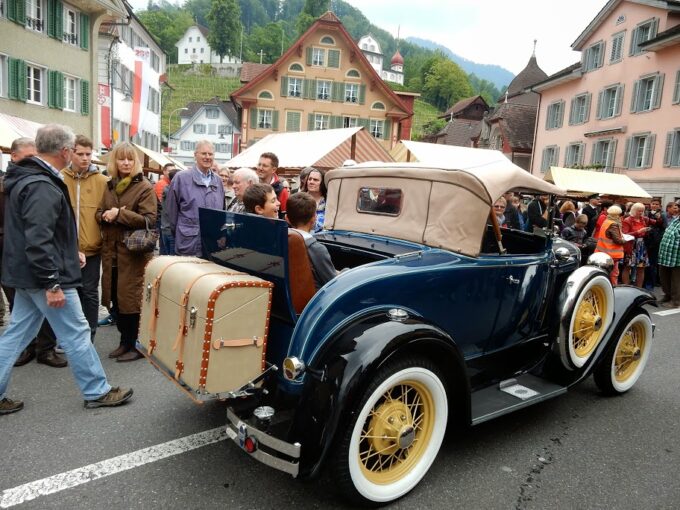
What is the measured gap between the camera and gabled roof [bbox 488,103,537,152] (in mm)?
35031

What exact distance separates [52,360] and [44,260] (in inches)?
69.0

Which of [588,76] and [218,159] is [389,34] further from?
[588,76]

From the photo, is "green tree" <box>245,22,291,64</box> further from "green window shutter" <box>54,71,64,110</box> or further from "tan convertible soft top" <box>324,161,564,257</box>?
"tan convertible soft top" <box>324,161,564,257</box>

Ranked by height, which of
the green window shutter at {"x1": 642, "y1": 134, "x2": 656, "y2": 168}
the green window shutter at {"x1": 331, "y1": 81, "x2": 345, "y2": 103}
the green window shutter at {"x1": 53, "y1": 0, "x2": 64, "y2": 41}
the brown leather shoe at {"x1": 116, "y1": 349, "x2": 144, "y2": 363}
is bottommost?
the brown leather shoe at {"x1": 116, "y1": 349, "x2": 144, "y2": 363}

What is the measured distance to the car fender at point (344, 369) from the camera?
2.35 meters

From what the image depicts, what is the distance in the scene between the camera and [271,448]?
7.89 ft

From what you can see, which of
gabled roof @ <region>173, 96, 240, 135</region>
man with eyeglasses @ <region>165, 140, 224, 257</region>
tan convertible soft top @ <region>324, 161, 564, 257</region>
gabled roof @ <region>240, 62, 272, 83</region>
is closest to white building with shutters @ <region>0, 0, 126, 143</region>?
man with eyeglasses @ <region>165, 140, 224, 257</region>

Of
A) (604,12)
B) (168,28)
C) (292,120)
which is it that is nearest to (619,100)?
(604,12)

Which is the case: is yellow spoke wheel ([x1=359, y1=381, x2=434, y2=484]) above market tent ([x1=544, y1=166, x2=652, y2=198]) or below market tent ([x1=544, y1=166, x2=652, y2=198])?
below

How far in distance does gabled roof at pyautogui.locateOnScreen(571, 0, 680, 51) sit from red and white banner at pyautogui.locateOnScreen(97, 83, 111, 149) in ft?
79.9

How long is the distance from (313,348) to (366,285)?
0.44 meters

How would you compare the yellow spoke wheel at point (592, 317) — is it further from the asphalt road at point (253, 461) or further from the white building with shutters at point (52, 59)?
the white building with shutters at point (52, 59)

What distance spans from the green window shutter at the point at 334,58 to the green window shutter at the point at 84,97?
799 inches

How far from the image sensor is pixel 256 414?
2.56 m
